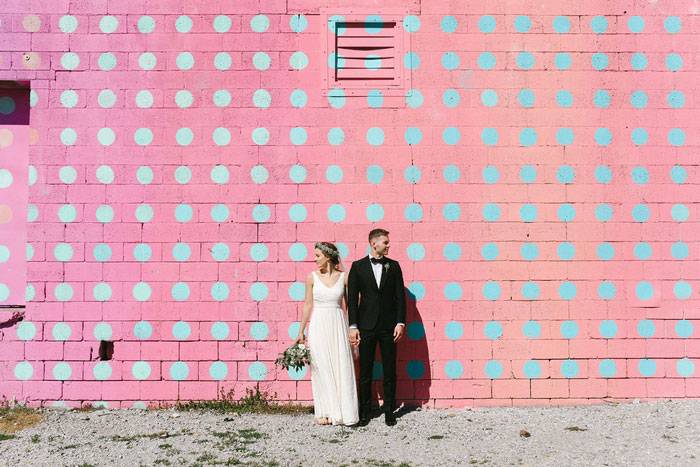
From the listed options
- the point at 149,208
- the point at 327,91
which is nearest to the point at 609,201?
the point at 327,91

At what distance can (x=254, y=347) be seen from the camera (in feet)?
21.8

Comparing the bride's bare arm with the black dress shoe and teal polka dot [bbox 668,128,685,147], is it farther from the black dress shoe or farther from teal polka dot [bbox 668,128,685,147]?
teal polka dot [bbox 668,128,685,147]

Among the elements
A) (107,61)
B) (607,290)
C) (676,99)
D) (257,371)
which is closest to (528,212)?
(607,290)

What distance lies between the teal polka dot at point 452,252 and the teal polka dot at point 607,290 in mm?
1594

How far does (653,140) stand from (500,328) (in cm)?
271

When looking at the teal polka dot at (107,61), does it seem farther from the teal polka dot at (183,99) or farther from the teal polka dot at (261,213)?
the teal polka dot at (261,213)

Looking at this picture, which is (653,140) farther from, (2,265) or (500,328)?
(2,265)

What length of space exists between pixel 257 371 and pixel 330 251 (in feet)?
5.24

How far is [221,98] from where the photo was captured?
22.3ft

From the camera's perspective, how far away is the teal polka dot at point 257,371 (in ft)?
21.8

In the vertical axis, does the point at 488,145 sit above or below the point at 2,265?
above

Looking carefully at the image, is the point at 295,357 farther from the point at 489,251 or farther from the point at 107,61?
the point at 107,61

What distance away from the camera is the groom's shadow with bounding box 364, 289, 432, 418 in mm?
6668

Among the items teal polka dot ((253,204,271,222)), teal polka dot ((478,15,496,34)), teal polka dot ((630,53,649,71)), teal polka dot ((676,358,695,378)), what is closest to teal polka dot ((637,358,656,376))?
teal polka dot ((676,358,695,378))
